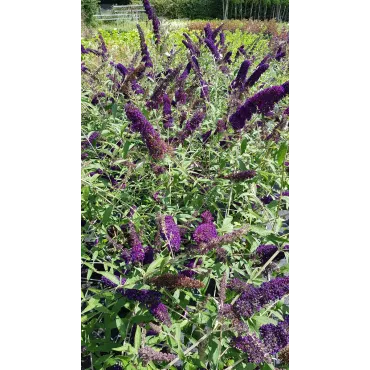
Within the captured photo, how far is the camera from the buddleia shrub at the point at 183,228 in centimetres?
106

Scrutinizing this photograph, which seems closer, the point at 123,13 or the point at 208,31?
the point at 123,13

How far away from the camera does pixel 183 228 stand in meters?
1.35

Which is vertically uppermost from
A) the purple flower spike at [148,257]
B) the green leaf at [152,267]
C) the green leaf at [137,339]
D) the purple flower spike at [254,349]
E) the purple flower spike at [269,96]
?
the purple flower spike at [269,96]

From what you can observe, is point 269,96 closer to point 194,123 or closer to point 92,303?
point 194,123

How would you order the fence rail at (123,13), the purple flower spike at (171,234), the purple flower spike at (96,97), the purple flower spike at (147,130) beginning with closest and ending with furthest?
the purple flower spike at (171,234) < the purple flower spike at (147,130) < the fence rail at (123,13) < the purple flower spike at (96,97)

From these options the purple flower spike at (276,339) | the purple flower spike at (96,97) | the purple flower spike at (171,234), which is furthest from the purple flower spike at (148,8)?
the purple flower spike at (276,339)

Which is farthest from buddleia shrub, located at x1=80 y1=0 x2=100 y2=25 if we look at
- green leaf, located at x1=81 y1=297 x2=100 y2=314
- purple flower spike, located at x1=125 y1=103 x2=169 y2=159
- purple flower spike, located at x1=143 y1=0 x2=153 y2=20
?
green leaf, located at x1=81 y1=297 x2=100 y2=314

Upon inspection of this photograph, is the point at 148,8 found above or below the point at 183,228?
above

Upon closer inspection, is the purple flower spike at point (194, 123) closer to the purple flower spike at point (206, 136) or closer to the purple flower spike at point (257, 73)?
the purple flower spike at point (206, 136)

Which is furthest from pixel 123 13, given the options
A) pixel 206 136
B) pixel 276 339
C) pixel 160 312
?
pixel 276 339
